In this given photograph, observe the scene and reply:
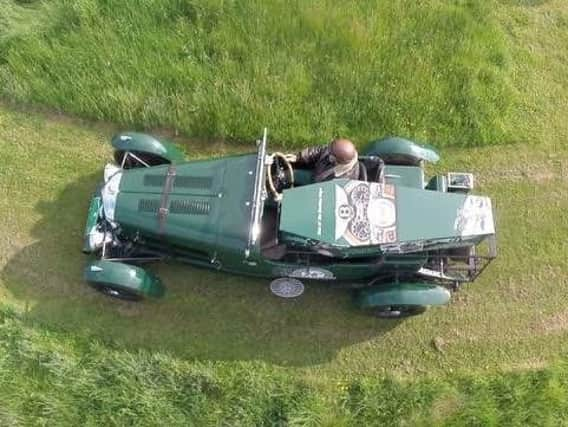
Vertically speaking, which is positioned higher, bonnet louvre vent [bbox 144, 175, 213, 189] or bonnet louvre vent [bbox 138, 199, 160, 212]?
bonnet louvre vent [bbox 144, 175, 213, 189]

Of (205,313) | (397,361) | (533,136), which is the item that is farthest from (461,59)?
(205,313)

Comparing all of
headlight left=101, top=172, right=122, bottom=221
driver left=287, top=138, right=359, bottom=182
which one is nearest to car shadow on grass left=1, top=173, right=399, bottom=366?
headlight left=101, top=172, right=122, bottom=221

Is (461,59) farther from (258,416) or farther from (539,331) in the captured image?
(258,416)

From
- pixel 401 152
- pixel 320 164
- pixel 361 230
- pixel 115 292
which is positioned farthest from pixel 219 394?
pixel 401 152

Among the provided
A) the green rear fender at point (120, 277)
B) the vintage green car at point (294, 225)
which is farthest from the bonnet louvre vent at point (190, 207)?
the green rear fender at point (120, 277)

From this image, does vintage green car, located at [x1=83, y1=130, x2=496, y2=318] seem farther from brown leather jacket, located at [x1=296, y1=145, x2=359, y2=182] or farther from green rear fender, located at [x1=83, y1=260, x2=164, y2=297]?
brown leather jacket, located at [x1=296, y1=145, x2=359, y2=182]
